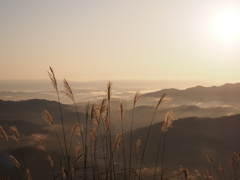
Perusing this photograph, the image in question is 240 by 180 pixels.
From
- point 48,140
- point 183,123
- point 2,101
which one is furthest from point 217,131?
point 2,101

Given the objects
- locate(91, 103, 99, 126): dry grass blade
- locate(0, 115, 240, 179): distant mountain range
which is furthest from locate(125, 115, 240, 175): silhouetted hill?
locate(91, 103, 99, 126): dry grass blade

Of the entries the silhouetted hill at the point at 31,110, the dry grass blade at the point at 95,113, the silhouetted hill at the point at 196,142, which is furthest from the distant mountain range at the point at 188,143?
the dry grass blade at the point at 95,113

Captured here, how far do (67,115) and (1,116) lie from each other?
26.9 m

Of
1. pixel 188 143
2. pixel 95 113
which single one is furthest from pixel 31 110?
pixel 95 113

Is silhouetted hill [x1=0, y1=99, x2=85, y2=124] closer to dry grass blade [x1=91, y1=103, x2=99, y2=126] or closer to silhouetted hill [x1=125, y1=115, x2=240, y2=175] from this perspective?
silhouetted hill [x1=125, y1=115, x2=240, y2=175]

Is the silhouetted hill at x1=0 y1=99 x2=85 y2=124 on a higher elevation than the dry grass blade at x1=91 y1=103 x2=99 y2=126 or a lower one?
lower

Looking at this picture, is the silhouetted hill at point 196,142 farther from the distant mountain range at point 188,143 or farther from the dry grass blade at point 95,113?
the dry grass blade at point 95,113

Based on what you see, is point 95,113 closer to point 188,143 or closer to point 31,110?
point 188,143

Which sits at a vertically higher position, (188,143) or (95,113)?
(95,113)

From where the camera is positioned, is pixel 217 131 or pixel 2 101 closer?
pixel 217 131

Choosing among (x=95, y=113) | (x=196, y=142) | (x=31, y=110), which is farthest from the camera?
(x=31, y=110)

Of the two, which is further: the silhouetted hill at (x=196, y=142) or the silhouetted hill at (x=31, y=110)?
the silhouetted hill at (x=31, y=110)

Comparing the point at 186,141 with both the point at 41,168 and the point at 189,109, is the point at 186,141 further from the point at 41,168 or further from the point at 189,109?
the point at 189,109

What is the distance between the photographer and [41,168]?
119 ft
